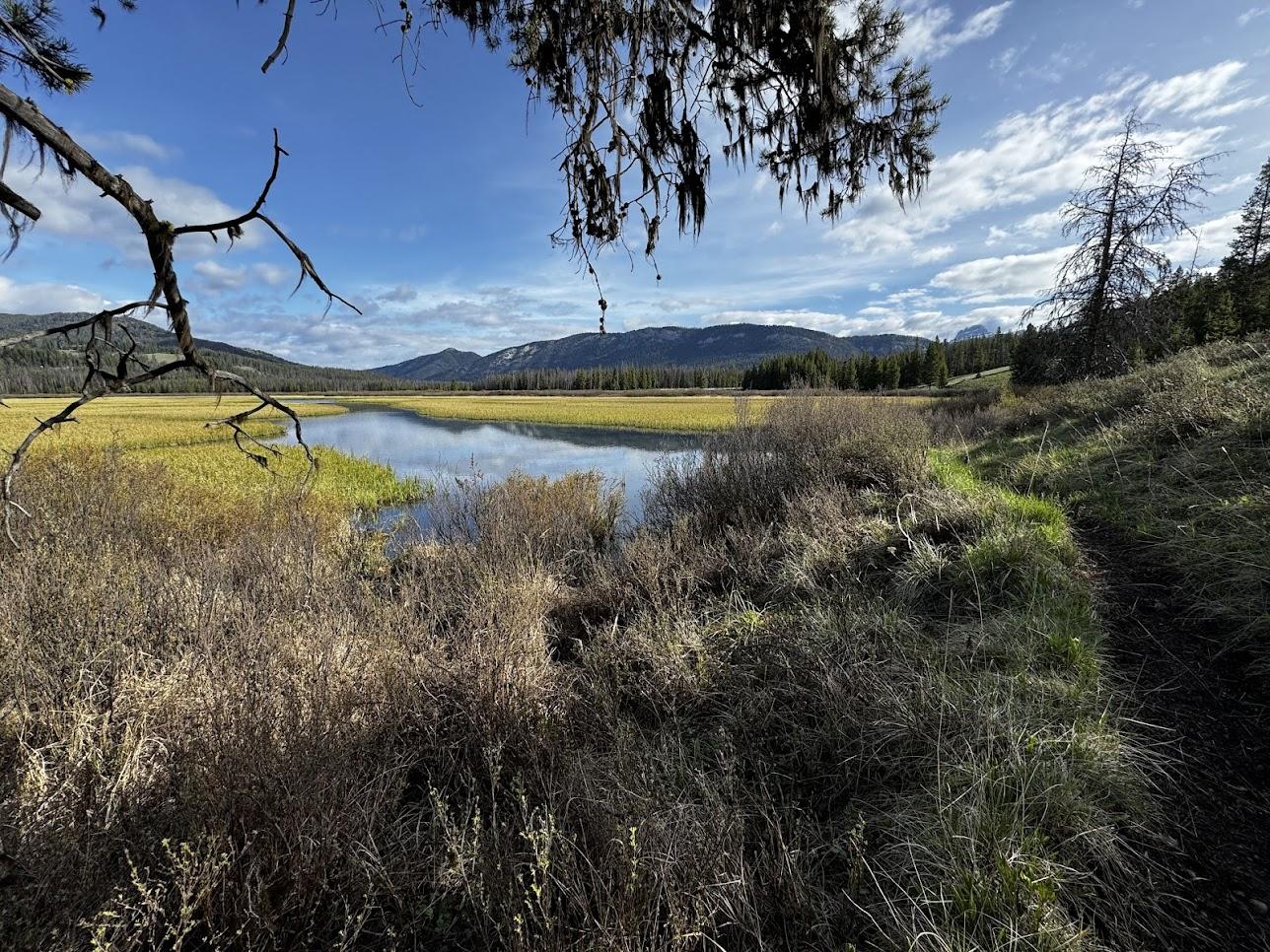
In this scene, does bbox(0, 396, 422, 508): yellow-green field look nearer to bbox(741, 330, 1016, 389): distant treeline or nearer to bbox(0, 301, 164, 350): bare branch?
bbox(0, 301, 164, 350): bare branch

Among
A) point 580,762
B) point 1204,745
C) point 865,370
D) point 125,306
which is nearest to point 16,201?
point 125,306

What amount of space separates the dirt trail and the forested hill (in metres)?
3.35

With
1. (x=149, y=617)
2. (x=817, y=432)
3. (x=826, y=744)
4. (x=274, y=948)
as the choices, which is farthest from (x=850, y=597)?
(x=817, y=432)

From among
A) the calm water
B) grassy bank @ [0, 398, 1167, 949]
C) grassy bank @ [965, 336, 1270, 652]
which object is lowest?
the calm water

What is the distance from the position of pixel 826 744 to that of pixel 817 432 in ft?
31.5

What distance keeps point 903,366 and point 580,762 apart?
8683 centimetres

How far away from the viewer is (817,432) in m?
12.0

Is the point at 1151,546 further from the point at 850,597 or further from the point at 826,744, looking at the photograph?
the point at 826,744

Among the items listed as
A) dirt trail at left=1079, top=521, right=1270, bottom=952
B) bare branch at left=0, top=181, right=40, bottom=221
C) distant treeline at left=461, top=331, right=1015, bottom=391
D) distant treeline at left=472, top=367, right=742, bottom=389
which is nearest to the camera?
bare branch at left=0, top=181, right=40, bottom=221

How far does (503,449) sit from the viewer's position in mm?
31156

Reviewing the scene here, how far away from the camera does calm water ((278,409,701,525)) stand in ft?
68.4

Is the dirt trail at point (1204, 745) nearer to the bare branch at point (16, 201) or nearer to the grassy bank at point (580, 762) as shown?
the grassy bank at point (580, 762)

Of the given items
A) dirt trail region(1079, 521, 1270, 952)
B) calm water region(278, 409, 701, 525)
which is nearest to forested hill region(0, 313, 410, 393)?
dirt trail region(1079, 521, 1270, 952)

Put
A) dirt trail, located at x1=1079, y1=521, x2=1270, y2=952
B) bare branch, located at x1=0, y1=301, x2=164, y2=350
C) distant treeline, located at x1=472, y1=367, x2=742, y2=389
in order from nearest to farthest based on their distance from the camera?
bare branch, located at x1=0, y1=301, x2=164, y2=350 → dirt trail, located at x1=1079, y1=521, x2=1270, y2=952 → distant treeline, located at x1=472, y1=367, x2=742, y2=389
